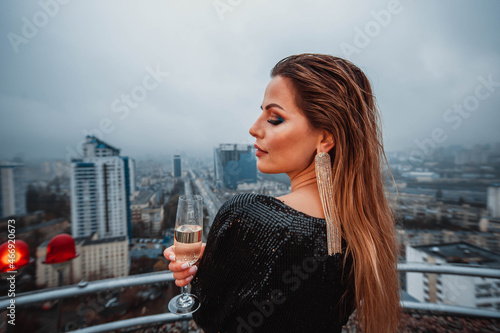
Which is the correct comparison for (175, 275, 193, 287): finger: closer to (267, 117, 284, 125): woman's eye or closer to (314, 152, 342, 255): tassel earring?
(314, 152, 342, 255): tassel earring

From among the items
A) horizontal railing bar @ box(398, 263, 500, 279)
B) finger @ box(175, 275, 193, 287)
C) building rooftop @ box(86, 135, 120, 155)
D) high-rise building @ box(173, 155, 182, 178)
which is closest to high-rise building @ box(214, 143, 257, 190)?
high-rise building @ box(173, 155, 182, 178)

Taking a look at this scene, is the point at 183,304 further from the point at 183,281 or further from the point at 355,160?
the point at 355,160

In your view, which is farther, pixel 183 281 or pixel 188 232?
pixel 188 232

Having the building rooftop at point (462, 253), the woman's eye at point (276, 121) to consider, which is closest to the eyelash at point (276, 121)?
the woman's eye at point (276, 121)

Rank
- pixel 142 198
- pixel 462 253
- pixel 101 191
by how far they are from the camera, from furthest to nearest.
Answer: pixel 101 191
pixel 142 198
pixel 462 253

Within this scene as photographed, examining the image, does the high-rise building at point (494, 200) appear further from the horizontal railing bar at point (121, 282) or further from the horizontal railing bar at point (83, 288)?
the horizontal railing bar at point (83, 288)

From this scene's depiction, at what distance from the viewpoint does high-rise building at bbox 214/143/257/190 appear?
3.93 m

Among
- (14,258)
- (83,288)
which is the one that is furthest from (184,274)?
(14,258)

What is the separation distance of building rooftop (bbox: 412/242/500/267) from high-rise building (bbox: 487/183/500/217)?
726 millimetres

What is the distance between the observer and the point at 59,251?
2068 mm

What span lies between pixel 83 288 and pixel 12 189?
3408mm

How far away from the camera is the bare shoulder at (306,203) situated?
0.67 m

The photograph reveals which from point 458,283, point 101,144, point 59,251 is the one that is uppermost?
point 101,144

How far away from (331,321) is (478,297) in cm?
411
